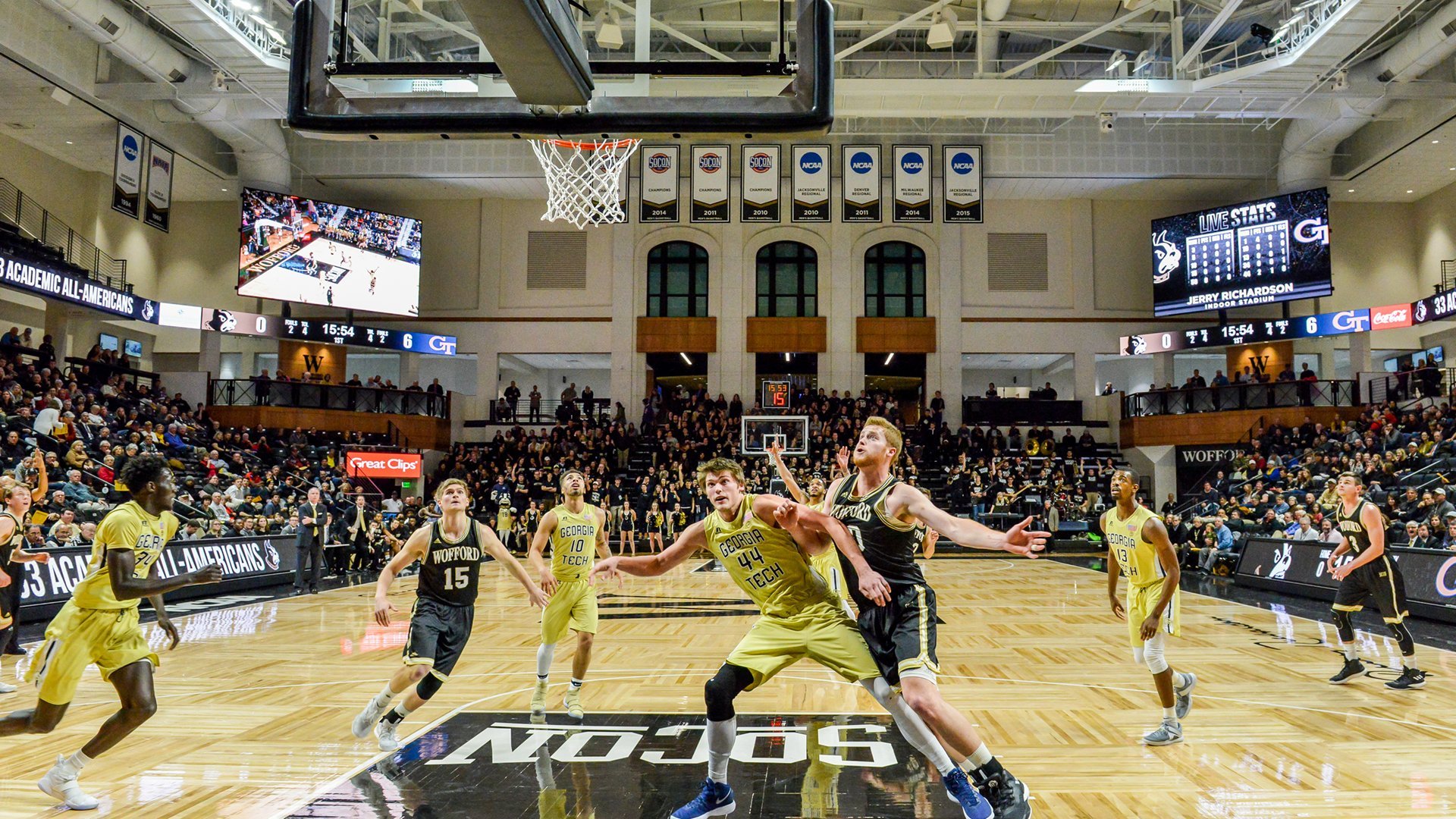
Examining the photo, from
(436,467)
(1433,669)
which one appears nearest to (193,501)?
(436,467)

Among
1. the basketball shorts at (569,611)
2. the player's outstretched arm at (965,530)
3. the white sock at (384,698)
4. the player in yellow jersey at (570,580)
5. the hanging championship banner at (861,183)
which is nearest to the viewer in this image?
the player's outstretched arm at (965,530)

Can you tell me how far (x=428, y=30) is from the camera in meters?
20.6

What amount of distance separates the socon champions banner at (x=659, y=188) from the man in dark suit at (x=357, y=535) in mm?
9312

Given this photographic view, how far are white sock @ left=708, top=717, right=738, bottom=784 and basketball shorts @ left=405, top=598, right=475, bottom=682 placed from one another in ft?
7.46

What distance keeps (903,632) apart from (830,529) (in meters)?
0.66

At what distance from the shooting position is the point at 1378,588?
8.76 meters

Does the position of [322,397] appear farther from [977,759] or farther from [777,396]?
[977,759]

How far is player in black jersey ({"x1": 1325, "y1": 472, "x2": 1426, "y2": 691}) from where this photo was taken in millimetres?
8375

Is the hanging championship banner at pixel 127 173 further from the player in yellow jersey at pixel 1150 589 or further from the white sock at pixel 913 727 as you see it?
the white sock at pixel 913 727

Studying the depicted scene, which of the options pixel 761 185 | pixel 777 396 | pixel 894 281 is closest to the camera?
pixel 761 185

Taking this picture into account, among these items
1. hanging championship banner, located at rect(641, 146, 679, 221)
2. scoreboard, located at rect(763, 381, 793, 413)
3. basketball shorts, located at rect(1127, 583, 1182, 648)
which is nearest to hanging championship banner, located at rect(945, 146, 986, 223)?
hanging championship banner, located at rect(641, 146, 679, 221)

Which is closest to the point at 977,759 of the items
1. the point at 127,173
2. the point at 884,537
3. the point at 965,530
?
the point at 965,530

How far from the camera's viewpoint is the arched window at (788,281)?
34094mm

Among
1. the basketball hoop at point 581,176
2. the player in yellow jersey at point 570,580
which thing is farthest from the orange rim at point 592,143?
the player in yellow jersey at point 570,580
